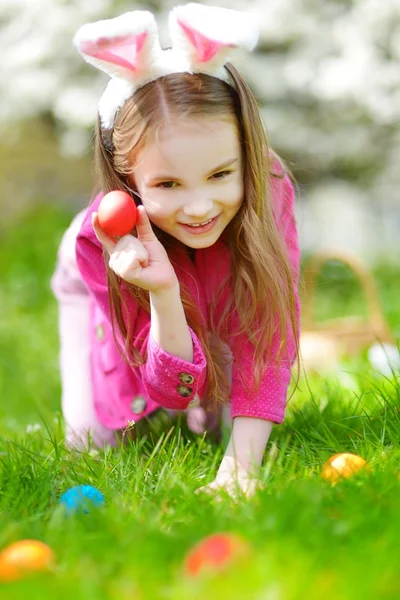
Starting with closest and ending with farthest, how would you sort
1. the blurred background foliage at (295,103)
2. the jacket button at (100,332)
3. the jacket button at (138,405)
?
the jacket button at (138,405)
the jacket button at (100,332)
the blurred background foliage at (295,103)

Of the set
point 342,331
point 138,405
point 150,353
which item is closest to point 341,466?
point 150,353

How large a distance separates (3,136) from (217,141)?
3.51 m

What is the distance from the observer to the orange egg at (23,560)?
114cm

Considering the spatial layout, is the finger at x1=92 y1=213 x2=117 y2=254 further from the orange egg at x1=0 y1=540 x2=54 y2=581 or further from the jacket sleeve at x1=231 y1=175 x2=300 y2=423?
the orange egg at x1=0 y1=540 x2=54 y2=581

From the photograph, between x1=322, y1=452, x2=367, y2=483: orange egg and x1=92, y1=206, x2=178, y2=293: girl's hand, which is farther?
x1=92, y1=206, x2=178, y2=293: girl's hand

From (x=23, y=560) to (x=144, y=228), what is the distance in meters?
0.75

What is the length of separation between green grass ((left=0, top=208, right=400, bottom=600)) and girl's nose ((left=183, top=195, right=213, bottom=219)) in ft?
1.57

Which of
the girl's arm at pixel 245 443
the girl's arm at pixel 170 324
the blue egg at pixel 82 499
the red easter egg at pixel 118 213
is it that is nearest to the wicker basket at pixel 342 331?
the girl's arm at pixel 245 443

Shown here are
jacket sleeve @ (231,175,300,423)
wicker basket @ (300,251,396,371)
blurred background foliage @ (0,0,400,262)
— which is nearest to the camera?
jacket sleeve @ (231,175,300,423)

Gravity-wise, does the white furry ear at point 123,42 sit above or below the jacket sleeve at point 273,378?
above

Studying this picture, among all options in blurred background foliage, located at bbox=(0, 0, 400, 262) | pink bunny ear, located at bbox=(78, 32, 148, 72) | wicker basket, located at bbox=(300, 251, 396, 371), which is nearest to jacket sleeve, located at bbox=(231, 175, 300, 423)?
pink bunny ear, located at bbox=(78, 32, 148, 72)

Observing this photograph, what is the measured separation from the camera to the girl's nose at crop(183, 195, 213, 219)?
167cm

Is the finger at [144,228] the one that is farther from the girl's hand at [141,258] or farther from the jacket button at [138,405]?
the jacket button at [138,405]

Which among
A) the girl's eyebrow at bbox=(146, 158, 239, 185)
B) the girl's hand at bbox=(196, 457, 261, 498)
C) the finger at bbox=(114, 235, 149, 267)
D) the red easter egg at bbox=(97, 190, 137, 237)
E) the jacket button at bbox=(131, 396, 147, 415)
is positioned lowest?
the jacket button at bbox=(131, 396, 147, 415)
